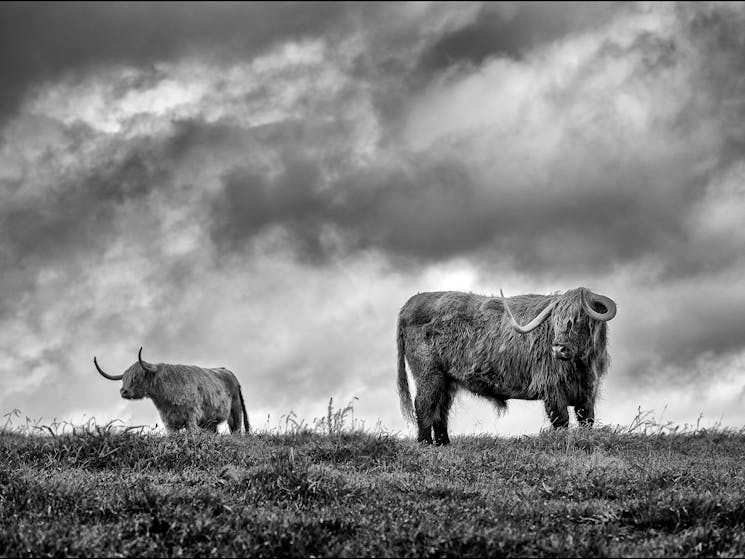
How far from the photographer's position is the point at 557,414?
14.3 metres

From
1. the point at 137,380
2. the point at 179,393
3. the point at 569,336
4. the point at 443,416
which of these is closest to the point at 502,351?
the point at 569,336

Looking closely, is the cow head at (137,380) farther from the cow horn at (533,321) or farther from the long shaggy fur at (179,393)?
the cow horn at (533,321)

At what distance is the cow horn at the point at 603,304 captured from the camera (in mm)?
14125

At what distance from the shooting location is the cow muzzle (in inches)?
552

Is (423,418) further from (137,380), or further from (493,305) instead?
(137,380)

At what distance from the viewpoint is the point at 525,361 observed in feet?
48.2

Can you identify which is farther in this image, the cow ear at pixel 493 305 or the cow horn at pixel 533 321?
the cow ear at pixel 493 305

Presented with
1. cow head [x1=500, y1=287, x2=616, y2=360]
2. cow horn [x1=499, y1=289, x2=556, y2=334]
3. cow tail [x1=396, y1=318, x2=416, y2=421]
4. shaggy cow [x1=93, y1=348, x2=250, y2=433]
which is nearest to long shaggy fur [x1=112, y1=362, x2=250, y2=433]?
shaggy cow [x1=93, y1=348, x2=250, y2=433]

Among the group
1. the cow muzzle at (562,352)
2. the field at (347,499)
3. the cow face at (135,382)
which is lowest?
the field at (347,499)

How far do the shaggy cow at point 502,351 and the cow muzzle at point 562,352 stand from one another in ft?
0.06

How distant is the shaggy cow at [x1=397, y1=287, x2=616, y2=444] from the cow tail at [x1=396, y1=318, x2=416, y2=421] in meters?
0.02

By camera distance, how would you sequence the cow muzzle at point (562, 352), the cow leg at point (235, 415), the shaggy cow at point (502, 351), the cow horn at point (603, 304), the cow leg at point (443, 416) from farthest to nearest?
the cow leg at point (235, 415), the cow leg at point (443, 416), the shaggy cow at point (502, 351), the cow horn at point (603, 304), the cow muzzle at point (562, 352)

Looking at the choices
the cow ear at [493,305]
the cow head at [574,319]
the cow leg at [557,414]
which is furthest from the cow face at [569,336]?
the cow ear at [493,305]

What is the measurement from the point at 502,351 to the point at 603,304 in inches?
79.2
